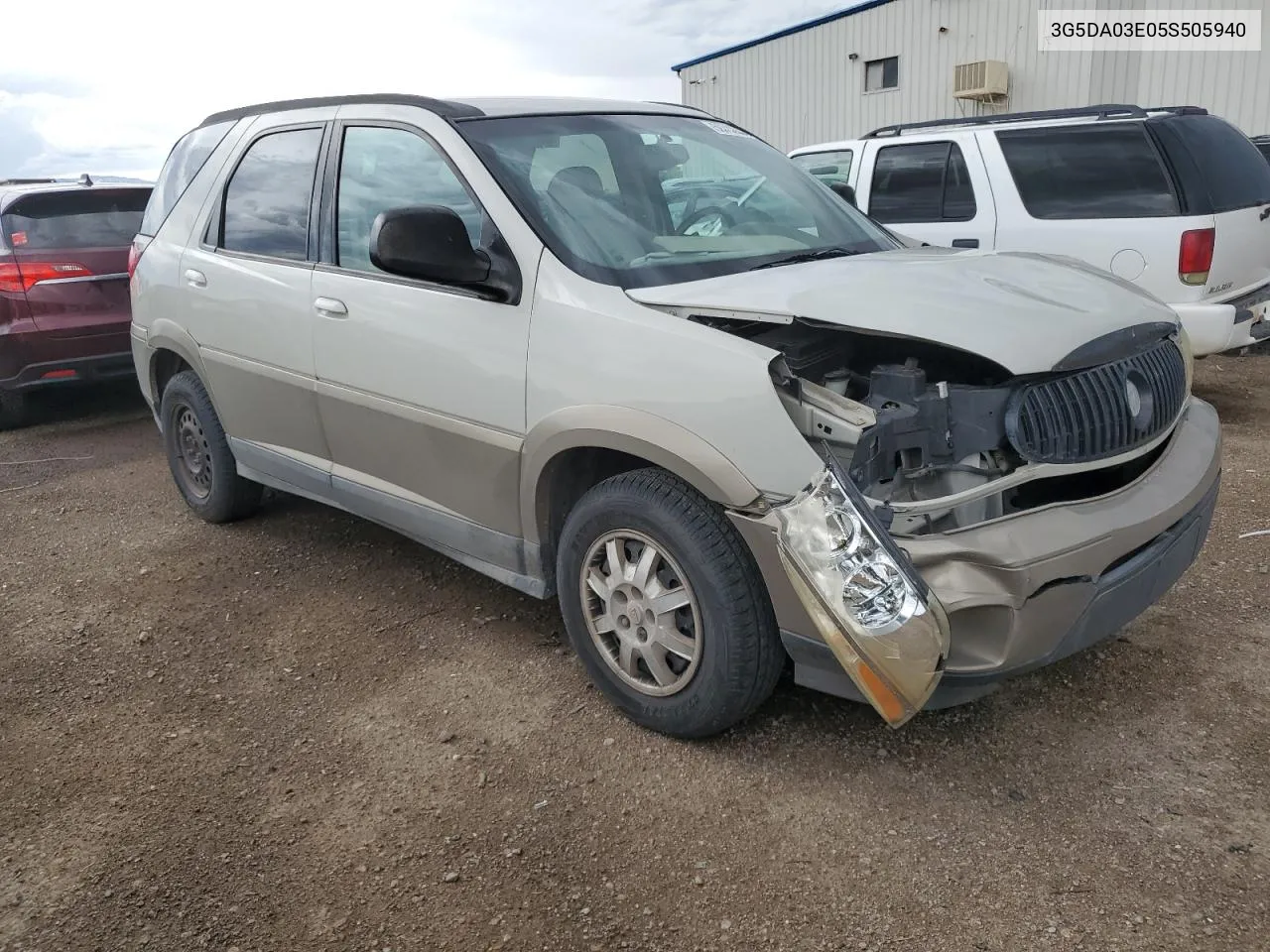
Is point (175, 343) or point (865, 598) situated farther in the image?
point (175, 343)

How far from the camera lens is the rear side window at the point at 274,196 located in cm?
397

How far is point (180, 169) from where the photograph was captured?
16.1 ft

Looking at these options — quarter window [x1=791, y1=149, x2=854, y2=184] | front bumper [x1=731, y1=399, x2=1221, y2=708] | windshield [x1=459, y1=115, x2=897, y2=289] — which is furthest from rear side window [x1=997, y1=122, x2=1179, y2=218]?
front bumper [x1=731, y1=399, x2=1221, y2=708]

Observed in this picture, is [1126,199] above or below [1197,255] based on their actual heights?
above

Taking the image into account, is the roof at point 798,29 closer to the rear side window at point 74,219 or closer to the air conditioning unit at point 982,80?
the air conditioning unit at point 982,80

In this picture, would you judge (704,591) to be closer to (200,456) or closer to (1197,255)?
(200,456)

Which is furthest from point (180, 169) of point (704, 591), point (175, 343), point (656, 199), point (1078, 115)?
point (1078, 115)

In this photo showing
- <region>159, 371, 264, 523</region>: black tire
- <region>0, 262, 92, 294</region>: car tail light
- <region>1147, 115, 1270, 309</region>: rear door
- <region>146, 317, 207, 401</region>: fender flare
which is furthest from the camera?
<region>0, 262, 92, 294</region>: car tail light

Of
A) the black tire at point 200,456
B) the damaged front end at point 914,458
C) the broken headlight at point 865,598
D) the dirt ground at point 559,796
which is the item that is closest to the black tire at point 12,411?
the black tire at point 200,456

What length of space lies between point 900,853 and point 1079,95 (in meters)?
16.0

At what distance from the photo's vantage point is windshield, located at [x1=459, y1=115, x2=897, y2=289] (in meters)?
3.10

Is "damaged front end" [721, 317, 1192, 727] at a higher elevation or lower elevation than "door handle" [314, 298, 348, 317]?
lower

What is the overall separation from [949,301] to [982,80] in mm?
15195

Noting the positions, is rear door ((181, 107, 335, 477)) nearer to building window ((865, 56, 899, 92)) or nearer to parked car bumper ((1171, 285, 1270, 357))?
parked car bumper ((1171, 285, 1270, 357))
